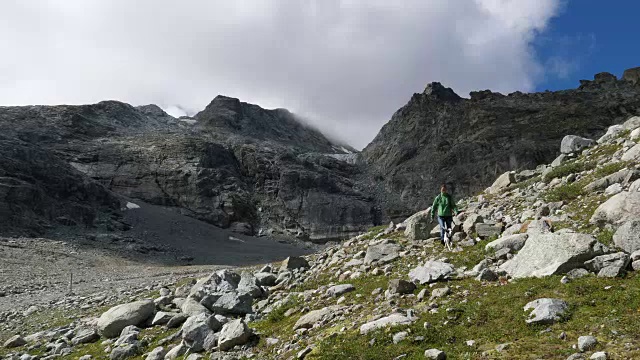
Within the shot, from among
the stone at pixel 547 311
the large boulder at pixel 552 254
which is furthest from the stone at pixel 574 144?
the stone at pixel 547 311

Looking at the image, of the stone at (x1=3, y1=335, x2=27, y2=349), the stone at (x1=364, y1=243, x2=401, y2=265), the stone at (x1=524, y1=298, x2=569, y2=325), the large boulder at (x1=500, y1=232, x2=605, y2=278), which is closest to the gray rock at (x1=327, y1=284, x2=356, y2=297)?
the stone at (x1=364, y1=243, x2=401, y2=265)

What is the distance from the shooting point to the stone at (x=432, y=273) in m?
12.1

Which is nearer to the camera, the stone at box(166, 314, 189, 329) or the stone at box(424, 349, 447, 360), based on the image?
the stone at box(424, 349, 447, 360)

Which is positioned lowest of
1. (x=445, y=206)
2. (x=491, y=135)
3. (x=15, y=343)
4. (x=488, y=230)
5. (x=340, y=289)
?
(x=15, y=343)

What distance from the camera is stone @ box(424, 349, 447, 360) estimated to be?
7789 millimetres

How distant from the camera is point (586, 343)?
695 centimetres

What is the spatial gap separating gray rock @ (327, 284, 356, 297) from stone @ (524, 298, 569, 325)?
6313 mm

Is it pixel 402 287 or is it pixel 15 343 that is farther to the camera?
pixel 15 343

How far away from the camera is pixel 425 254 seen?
1669 centimetres

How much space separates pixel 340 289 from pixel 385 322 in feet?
13.9

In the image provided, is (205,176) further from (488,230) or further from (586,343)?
(586,343)

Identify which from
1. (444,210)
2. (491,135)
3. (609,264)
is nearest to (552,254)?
(609,264)

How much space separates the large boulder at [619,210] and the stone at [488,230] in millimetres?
3362

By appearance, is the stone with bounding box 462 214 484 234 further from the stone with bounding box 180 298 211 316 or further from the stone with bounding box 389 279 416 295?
the stone with bounding box 180 298 211 316
